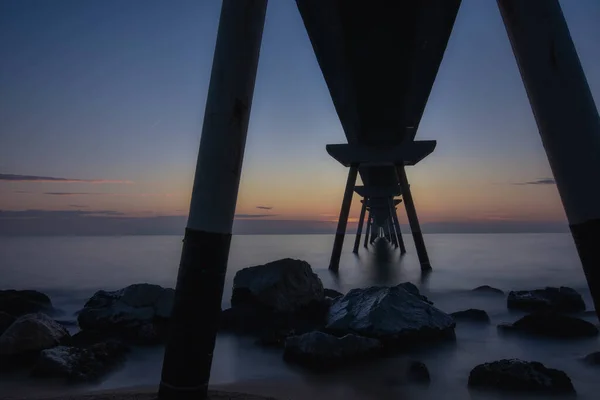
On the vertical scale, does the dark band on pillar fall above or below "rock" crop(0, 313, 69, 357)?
above

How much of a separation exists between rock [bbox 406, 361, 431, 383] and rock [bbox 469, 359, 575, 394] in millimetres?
427

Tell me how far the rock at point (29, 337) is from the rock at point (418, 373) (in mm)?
4167

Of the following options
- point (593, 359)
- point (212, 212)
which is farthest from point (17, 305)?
point (593, 359)

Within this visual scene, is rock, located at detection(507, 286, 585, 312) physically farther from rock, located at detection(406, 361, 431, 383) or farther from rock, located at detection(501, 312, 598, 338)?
rock, located at detection(406, 361, 431, 383)

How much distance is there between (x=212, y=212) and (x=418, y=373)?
2.77m

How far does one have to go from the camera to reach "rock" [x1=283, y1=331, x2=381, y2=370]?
441 cm

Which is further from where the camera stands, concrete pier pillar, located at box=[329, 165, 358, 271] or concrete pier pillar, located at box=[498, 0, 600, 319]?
concrete pier pillar, located at box=[329, 165, 358, 271]

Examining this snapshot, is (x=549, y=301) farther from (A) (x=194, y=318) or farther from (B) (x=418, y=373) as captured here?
(A) (x=194, y=318)

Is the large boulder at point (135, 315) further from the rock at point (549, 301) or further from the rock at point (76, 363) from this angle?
the rock at point (549, 301)

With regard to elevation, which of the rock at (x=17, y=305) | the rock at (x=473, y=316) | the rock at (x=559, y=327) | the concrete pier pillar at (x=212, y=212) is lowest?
the rock at (x=17, y=305)

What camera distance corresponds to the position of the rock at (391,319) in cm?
514

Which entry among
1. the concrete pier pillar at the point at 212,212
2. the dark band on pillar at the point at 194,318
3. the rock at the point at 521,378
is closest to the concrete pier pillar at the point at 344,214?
the rock at the point at 521,378

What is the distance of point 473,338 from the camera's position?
237 inches

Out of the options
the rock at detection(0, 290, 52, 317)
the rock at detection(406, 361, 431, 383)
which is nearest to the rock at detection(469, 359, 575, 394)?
the rock at detection(406, 361, 431, 383)
